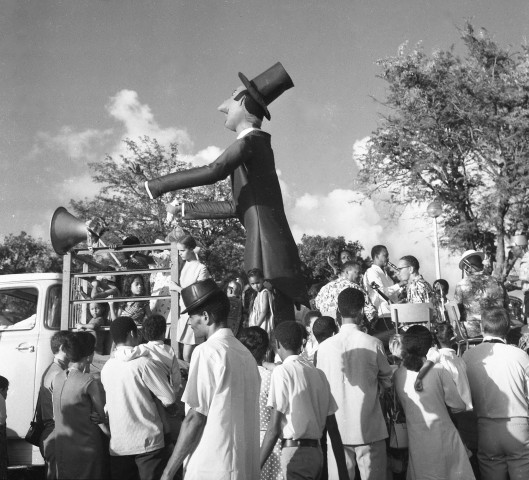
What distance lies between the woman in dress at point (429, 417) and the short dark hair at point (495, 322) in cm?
65

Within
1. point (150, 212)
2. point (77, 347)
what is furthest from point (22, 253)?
point (77, 347)

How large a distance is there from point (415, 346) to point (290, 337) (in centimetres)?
93

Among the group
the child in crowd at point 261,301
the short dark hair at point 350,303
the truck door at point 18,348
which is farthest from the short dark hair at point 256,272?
the truck door at point 18,348

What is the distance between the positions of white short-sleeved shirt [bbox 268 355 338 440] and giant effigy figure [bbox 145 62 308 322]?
172 centimetres

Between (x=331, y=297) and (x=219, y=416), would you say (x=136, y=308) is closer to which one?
(x=331, y=297)

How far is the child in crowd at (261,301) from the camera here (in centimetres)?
566

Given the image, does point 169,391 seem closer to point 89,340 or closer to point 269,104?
point 89,340

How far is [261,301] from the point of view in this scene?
568 centimetres

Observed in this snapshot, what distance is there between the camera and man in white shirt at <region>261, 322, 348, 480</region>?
3859mm

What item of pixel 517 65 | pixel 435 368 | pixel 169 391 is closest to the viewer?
pixel 169 391

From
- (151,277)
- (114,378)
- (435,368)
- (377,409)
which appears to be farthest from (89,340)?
(151,277)

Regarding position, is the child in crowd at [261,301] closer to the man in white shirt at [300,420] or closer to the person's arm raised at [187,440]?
the man in white shirt at [300,420]

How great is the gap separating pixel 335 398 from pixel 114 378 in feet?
4.78

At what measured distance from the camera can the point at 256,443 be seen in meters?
3.30
